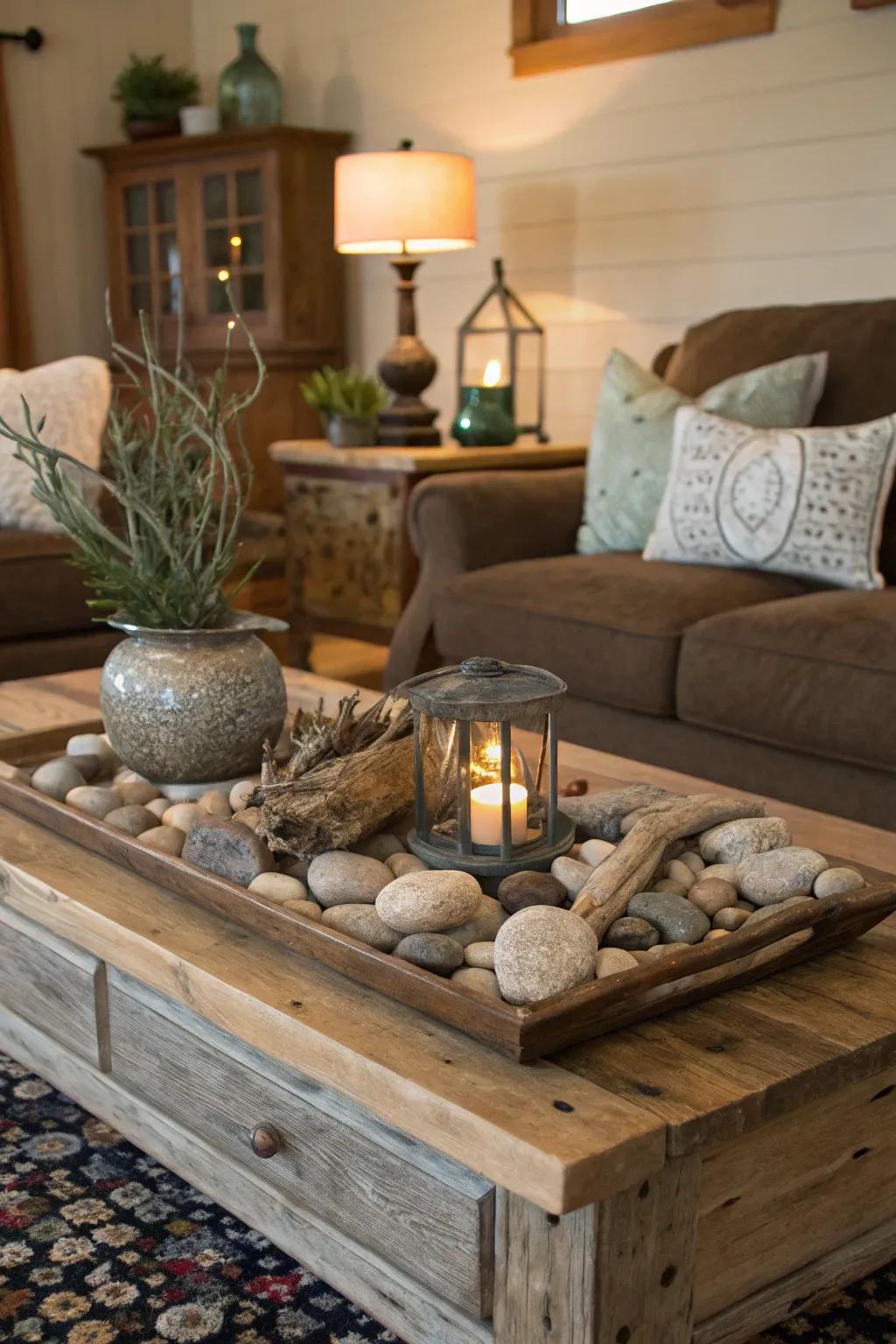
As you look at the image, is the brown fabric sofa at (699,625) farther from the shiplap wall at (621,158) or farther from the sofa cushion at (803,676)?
the shiplap wall at (621,158)

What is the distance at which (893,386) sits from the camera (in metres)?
2.69

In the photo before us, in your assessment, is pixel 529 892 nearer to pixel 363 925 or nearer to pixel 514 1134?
pixel 363 925

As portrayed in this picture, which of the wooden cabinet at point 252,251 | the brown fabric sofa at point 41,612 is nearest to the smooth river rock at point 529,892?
the brown fabric sofa at point 41,612

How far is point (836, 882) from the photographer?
1221 mm

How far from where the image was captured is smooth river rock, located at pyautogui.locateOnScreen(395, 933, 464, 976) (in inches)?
43.4

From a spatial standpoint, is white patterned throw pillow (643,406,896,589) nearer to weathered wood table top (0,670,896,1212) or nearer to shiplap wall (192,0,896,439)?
shiplap wall (192,0,896,439)

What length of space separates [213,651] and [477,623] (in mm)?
1118

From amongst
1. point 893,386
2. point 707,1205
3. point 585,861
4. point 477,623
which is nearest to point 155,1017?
point 585,861

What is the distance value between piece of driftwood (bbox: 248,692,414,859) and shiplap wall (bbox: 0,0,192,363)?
3801 mm

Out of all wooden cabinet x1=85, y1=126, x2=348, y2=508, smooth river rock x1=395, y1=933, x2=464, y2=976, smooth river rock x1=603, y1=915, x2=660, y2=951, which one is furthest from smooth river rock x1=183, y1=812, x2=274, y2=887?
wooden cabinet x1=85, y1=126, x2=348, y2=508

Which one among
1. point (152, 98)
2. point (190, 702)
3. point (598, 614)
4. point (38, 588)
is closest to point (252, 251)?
point (152, 98)

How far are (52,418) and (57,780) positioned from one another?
6.18 feet

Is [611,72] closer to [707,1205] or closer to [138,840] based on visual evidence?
[138,840]

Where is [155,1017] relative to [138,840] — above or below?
below
